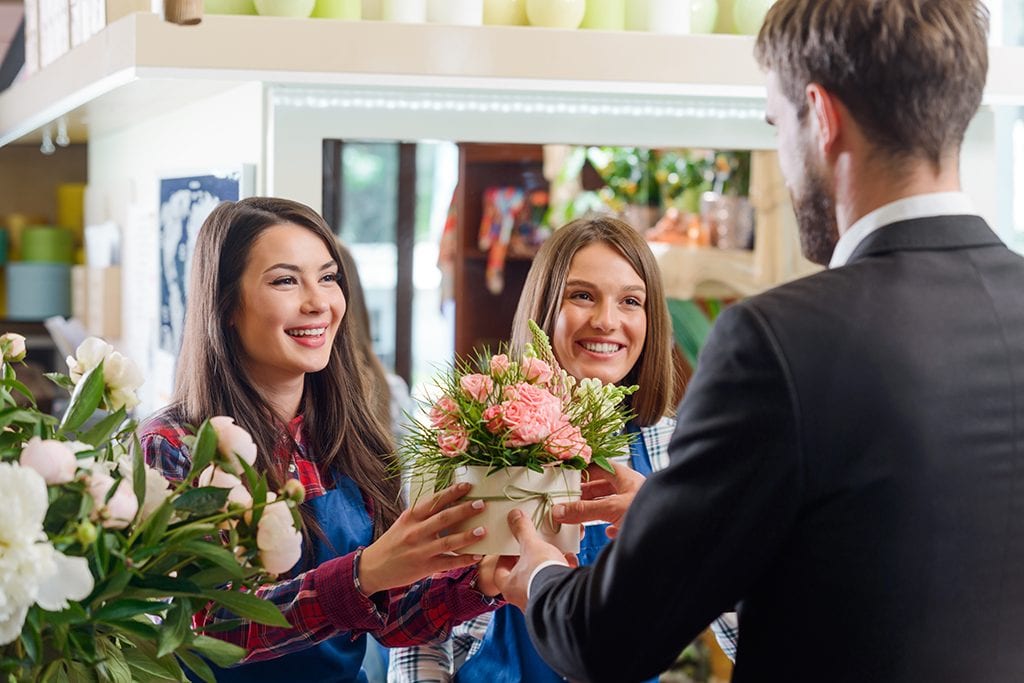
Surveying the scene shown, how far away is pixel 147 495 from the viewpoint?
1.28 metres

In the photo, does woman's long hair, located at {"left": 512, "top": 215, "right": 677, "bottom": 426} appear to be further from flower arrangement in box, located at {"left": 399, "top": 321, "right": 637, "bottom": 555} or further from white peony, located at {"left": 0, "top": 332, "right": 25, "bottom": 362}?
white peony, located at {"left": 0, "top": 332, "right": 25, "bottom": 362}

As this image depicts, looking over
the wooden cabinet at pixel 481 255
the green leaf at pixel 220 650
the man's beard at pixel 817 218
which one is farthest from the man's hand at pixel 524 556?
the wooden cabinet at pixel 481 255

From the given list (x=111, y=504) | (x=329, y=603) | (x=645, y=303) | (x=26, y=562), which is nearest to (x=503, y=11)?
(x=645, y=303)

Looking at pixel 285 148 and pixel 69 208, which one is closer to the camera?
pixel 285 148

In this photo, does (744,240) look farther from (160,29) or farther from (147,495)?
(147,495)

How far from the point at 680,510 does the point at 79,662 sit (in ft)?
1.99

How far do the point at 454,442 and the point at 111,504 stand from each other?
1.89ft

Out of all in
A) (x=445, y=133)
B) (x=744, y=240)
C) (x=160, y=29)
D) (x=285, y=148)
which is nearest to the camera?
(x=160, y=29)

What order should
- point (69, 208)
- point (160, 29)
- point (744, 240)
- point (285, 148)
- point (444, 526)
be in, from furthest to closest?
point (69, 208)
point (744, 240)
point (285, 148)
point (160, 29)
point (444, 526)

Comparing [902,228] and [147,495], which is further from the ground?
[902,228]

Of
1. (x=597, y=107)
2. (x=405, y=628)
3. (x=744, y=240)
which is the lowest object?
(x=405, y=628)

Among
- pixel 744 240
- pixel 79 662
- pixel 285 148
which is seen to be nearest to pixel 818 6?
pixel 79 662

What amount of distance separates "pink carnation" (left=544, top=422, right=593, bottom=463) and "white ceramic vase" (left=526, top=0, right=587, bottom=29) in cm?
110

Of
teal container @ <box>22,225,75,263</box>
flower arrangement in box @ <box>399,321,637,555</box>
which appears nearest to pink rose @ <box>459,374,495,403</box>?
flower arrangement in box @ <box>399,321,637,555</box>
